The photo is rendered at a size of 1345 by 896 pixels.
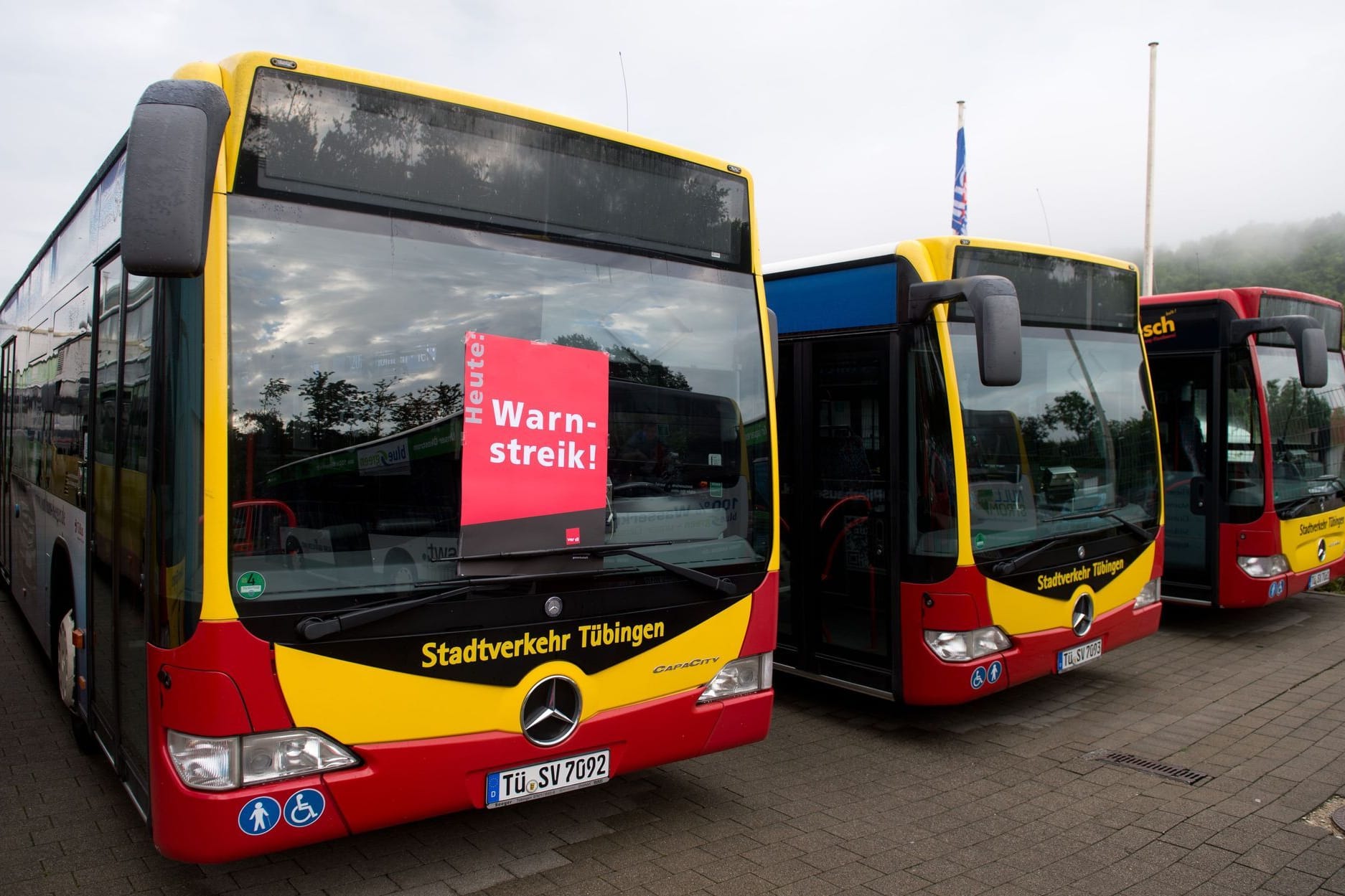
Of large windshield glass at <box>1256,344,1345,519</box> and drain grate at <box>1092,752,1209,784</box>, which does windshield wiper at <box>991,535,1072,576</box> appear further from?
large windshield glass at <box>1256,344,1345,519</box>

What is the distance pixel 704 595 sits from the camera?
4152 millimetres

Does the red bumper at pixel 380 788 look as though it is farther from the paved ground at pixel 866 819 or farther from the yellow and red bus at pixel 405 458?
the paved ground at pixel 866 819

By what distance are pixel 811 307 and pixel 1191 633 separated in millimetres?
5292

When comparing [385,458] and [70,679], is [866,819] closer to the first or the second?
[385,458]

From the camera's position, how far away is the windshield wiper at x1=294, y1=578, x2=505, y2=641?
3.12m

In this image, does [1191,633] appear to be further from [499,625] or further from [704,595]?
[499,625]

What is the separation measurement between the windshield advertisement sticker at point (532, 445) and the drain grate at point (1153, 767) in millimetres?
3552

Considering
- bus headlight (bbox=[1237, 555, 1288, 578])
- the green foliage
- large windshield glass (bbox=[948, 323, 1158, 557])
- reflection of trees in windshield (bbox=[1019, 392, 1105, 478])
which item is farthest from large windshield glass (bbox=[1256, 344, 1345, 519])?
the green foliage

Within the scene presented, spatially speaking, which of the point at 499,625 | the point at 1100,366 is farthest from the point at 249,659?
the point at 1100,366

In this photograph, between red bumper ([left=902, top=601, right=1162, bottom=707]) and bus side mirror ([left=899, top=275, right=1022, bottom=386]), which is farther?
red bumper ([left=902, top=601, right=1162, bottom=707])

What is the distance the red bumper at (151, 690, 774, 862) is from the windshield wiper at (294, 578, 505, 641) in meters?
0.45

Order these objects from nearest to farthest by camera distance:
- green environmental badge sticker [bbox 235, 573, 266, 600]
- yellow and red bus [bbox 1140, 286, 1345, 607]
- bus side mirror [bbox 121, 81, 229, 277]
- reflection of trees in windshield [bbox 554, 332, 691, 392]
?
bus side mirror [bbox 121, 81, 229, 277] < green environmental badge sticker [bbox 235, 573, 266, 600] < reflection of trees in windshield [bbox 554, 332, 691, 392] < yellow and red bus [bbox 1140, 286, 1345, 607]

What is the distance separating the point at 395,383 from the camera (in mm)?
3350

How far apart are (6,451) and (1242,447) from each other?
10.6 m
